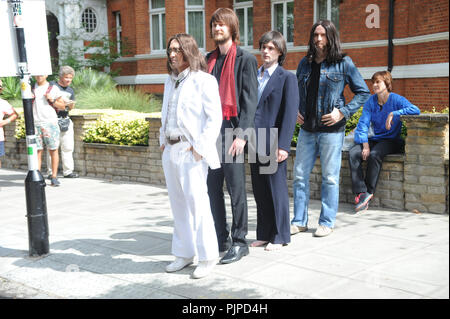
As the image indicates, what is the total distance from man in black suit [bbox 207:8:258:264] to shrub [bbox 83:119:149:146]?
504 centimetres

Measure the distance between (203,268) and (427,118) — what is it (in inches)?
138

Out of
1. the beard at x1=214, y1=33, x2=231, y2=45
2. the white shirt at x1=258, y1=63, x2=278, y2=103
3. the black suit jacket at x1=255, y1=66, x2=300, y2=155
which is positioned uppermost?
the beard at x1=214, y1=33, x2=231, y2=45

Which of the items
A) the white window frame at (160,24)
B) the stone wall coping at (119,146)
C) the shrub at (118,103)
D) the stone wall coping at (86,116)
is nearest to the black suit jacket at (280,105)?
the stone wall coping at (119,146)

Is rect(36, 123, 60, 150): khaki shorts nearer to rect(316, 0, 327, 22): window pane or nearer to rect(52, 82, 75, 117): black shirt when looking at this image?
rect(52, 82, 75, 117): black shirt

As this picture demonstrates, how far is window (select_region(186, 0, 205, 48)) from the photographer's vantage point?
2017 centimetres

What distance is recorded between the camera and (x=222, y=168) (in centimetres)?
541

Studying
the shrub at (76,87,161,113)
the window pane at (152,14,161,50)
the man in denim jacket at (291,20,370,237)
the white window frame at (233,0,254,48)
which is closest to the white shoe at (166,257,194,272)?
the man in denim jacket at (291,20,370,237)

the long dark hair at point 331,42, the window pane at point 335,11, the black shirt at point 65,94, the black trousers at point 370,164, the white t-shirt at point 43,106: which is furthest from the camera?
the window pane at point 335,11

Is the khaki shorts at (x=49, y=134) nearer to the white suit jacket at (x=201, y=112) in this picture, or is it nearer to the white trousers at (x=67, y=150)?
the white trousers at (x=67, y=150)

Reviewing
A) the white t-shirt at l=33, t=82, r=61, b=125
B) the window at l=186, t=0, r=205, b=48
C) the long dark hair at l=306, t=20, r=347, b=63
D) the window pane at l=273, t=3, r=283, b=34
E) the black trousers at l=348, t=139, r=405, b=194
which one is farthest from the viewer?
the window at l=186, t=0, r=205, b=48

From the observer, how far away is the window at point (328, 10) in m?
16.4

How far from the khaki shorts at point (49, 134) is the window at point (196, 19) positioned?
1104cm

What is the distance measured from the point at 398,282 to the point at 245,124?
1.89 meters

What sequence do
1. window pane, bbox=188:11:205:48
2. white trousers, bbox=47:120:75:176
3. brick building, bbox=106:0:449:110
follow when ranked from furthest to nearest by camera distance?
window pane, bbox=188:11:205:48 < brick building, bbox=106:0:449:110 < white trousers, bbox=47:120:75:176
